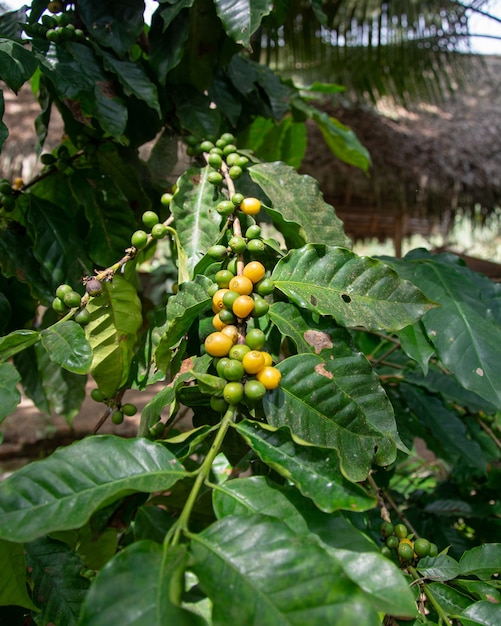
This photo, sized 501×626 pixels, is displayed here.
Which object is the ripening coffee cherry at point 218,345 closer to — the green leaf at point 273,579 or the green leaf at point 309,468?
the green leaf at point 309,468

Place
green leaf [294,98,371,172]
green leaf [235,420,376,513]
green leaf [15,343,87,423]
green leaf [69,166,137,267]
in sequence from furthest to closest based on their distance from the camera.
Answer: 1. green leaf [294,98,371,172]
2. green leaf [15,343,87,423]
3. green leaf [69,166,137,267]
4. green leaf [235,420,376,513]

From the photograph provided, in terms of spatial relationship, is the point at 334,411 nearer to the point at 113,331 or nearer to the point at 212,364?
the point at 212,364

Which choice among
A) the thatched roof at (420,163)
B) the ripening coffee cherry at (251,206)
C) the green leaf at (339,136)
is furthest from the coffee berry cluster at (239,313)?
the thatched roof at (420,163)

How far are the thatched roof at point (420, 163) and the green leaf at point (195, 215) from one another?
451cm

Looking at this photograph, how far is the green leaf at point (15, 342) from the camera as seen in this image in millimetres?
627

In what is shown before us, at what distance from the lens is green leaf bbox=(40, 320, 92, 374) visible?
2.01 feet

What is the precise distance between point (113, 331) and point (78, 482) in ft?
1.12

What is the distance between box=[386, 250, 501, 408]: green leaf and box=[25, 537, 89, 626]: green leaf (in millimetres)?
641

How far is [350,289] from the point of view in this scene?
669 millimetres

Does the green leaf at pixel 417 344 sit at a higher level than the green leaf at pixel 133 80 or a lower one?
lower

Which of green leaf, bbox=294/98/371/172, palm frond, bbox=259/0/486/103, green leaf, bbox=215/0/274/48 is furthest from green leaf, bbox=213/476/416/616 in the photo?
palm frond, bbox=259/0/486/103

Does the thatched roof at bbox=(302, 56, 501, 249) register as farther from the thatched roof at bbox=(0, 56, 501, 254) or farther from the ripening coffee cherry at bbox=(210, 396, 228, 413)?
the ripening coffee cherry at bbox=(210, 396, 228, 413)

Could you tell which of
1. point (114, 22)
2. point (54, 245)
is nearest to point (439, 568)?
point (54, 245)

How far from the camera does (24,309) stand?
108 cm
